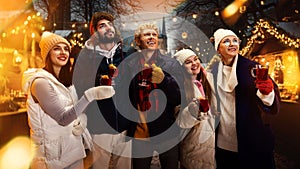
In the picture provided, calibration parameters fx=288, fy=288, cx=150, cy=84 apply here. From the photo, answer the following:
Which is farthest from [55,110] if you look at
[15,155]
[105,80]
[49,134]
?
[15,155]

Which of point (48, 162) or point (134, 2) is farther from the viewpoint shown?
point (134, 2)

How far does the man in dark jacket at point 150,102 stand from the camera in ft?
8.05

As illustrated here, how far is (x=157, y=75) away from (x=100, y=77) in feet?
1.60

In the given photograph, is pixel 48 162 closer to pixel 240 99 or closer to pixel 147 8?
pixel 240 99

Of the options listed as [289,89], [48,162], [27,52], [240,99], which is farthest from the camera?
[27,52]

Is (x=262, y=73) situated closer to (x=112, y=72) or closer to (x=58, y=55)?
(x=112, y=72)

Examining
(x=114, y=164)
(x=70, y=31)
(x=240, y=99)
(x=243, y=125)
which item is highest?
(x=70, y=31)

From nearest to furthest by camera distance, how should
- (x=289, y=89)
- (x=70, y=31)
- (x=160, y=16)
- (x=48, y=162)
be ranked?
(x=48, y=162) < (x=289, y=89) < (x=160, y=16) < (x=70, y=31)

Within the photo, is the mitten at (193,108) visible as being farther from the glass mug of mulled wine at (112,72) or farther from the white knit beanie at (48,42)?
the white knit beanie at (48,42)

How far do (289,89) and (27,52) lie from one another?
15.8 feet

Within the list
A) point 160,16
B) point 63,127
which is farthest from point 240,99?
point 160,16

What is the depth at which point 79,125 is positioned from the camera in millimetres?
2291

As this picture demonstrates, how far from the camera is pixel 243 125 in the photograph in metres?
2.41

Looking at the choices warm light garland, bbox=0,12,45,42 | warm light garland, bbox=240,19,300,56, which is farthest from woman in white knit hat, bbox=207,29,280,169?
warm light garland, bbox=0,12,45,42
